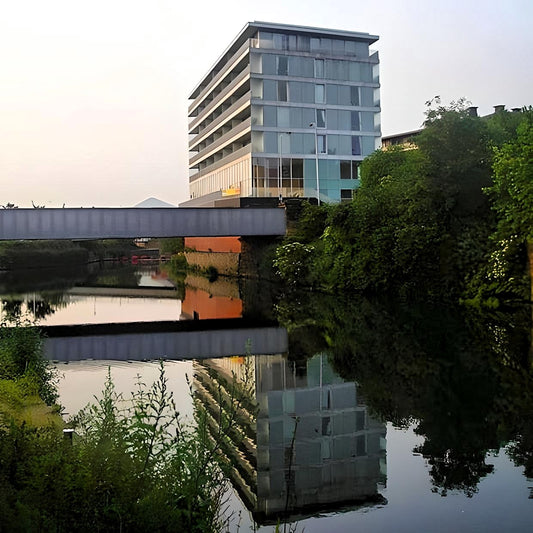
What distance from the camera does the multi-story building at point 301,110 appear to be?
6278 centimetres

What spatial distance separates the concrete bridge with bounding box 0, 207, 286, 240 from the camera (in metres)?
38.5

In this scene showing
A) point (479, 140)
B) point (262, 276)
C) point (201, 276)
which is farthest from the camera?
point (201, 276)

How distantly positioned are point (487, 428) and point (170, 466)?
6.36m

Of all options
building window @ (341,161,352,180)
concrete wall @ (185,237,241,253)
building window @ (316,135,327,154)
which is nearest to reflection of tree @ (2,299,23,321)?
concrete wall @ (185,237,241,253)

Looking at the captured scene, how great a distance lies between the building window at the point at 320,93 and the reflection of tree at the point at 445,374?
40.0 m

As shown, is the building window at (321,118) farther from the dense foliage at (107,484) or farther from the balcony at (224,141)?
the dense foliage at (107,484)

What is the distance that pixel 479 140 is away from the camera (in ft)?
104

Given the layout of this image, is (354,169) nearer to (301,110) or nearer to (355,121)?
(355,121)

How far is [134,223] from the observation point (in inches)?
1606

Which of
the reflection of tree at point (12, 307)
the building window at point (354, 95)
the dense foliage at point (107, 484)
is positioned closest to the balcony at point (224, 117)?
the building window at point (354, 95)

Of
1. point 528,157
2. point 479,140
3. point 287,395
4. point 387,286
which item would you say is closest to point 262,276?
point 387,286

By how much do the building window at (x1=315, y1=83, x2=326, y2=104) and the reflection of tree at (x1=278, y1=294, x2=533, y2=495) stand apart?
40.0 meters

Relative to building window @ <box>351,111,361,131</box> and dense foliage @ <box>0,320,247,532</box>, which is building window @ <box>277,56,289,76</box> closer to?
building window @ <box>351,111,361,131</box>

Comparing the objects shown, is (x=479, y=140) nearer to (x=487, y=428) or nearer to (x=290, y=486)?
(x=487, y=428)
